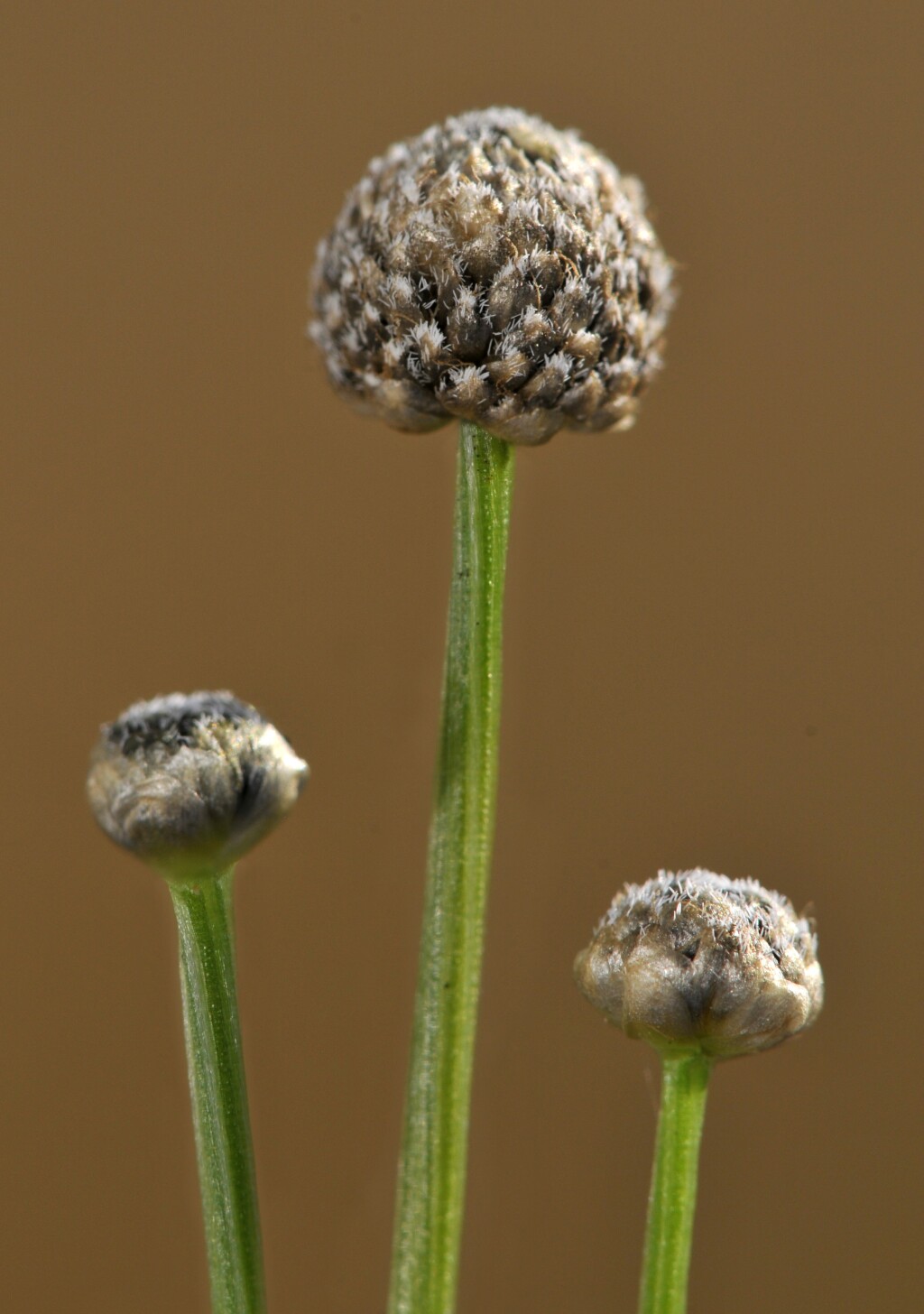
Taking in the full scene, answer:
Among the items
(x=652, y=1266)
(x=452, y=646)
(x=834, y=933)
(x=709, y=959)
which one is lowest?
(x=652, y=1266)

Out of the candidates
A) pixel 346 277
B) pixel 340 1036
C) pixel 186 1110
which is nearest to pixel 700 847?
pixel 340 1036

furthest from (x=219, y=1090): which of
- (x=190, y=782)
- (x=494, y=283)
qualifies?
(x=494, y=283)

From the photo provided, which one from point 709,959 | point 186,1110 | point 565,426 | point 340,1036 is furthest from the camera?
point 340,1036

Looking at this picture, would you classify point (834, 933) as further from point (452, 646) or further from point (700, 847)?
point (452, 646)

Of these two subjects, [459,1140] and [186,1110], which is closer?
[459,1140]

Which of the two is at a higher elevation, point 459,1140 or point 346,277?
point 346,277

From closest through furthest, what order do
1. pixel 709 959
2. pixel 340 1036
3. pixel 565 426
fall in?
pixel 709 959 → pixel 565 426 → pixel 340 1036
